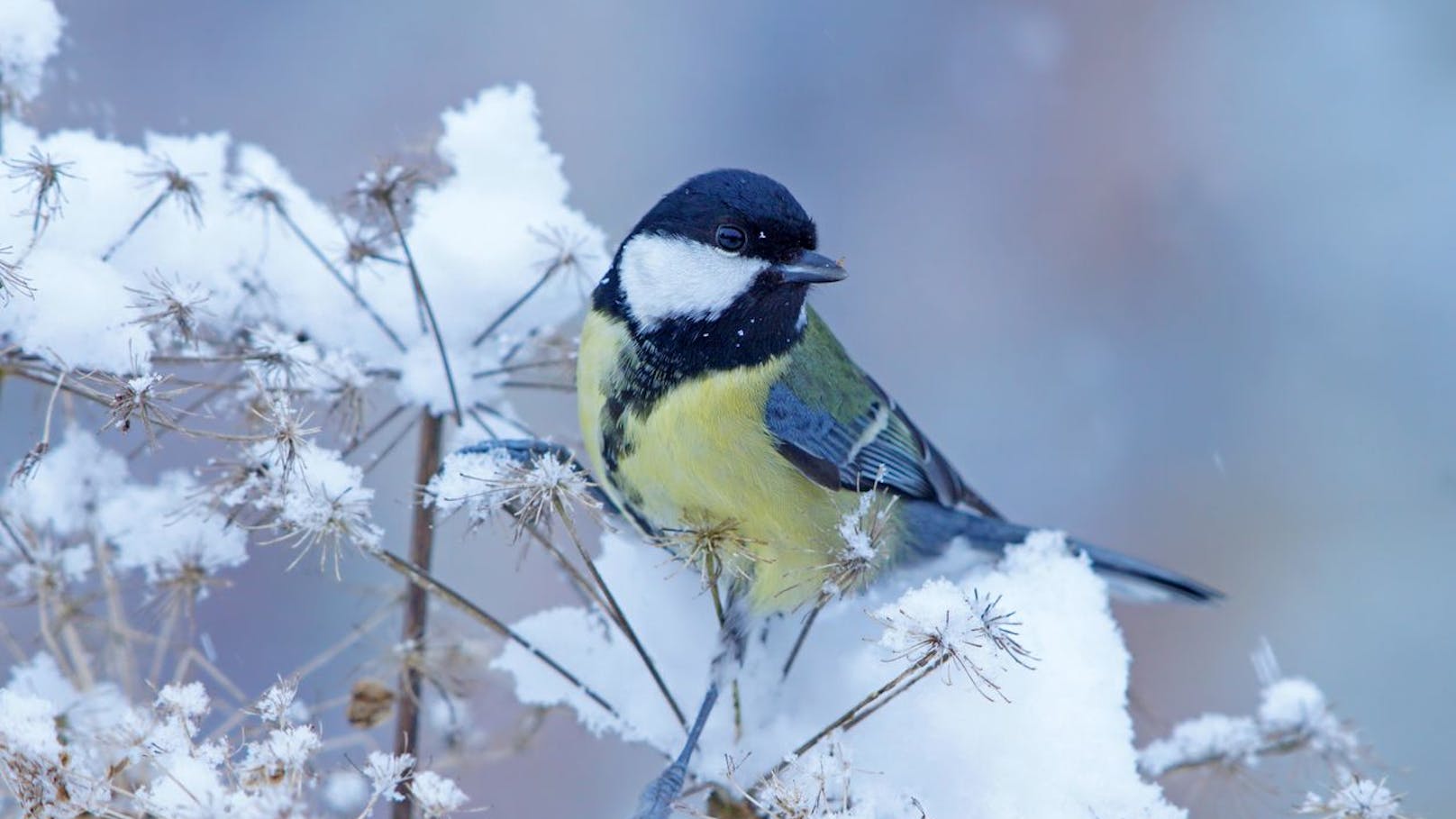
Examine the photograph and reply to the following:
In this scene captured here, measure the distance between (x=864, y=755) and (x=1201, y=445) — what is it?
3.50m

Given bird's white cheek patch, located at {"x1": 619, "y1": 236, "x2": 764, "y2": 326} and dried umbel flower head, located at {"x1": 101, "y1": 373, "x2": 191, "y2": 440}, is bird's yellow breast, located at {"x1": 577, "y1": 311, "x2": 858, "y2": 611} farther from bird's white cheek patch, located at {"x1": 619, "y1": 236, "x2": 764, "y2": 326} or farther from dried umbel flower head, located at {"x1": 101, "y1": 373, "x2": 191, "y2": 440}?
dried umbel flower head, located at {"x1": 101, "y1": 373, "x2": 191, "y2": 440}

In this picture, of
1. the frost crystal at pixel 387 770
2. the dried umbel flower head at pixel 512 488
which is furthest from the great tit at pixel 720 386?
the frost crystal at pixel 387 770

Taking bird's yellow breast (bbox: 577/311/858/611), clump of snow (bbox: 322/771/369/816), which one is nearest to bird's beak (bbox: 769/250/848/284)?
bird's yellow breast (bbox: 577/311/858/611)

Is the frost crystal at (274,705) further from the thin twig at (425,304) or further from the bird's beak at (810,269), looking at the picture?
the bird's beak at (810,269)

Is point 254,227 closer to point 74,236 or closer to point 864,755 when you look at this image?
point 74,236

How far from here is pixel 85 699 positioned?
6.64ft

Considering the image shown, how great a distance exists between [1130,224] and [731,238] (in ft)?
10.4

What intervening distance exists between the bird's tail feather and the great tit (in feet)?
1.32

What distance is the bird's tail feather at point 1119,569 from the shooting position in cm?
307

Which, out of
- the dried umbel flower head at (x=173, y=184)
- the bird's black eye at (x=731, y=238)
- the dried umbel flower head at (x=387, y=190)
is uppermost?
the bird's black eye at (x=731, y=238)

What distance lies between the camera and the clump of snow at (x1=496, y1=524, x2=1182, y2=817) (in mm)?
1897

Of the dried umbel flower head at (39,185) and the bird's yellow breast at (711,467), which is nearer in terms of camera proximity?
the dried umbel flower head at (39,185)

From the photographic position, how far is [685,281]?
2586mm

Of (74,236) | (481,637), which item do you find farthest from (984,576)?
(74,236)
